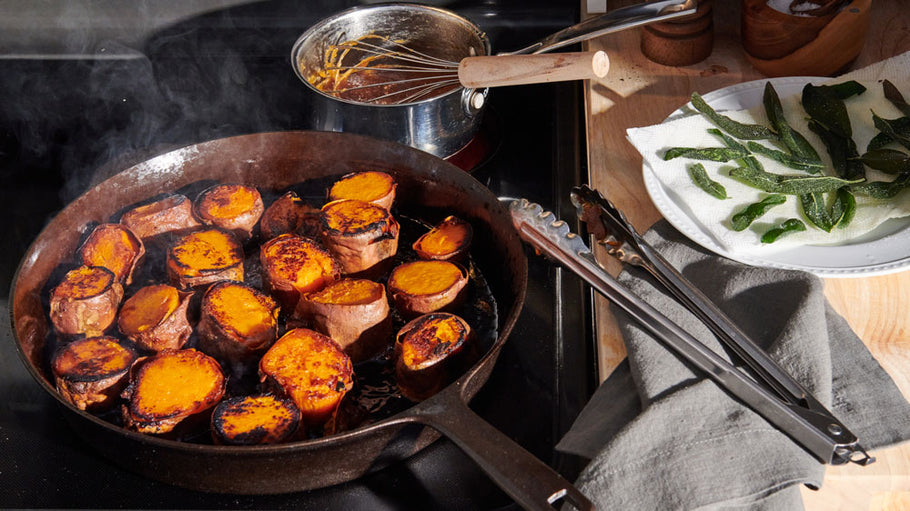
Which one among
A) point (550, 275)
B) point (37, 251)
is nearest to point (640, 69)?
point (550, 275)

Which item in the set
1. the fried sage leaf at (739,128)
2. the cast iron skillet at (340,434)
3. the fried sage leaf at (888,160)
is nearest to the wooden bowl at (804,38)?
the fried sage leaf at (739,128)

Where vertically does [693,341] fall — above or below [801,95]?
below

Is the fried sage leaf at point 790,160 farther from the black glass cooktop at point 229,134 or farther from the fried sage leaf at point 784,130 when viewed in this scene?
the black glass cooktop at point 229,134

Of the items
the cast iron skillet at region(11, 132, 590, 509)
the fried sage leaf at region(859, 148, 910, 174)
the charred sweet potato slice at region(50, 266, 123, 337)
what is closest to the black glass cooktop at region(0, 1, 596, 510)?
the cast iron skillet at region(11, 132, 590, 509)

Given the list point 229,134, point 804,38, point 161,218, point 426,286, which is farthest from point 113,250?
point 804,38

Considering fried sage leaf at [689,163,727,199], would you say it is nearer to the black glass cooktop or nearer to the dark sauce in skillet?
the black glass cooktop

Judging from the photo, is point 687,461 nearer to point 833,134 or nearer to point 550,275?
point 550,275

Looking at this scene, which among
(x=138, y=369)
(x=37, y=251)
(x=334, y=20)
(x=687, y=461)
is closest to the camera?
(x=687, y=461)
